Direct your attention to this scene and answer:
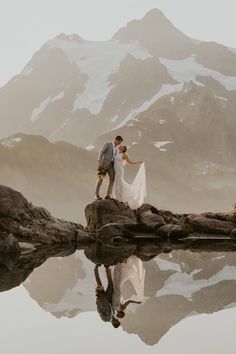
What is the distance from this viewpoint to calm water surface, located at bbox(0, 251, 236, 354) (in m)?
7.60

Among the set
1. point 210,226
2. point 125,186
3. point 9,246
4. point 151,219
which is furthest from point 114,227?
point 9,246

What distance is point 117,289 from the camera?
39.7ft

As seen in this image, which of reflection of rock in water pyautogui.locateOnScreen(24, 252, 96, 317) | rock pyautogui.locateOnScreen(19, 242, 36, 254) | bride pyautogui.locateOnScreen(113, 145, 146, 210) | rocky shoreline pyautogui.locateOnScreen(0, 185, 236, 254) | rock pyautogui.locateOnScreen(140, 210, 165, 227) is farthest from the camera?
rock pyautogui.locateOnScreen(140, 210, 165, 227)

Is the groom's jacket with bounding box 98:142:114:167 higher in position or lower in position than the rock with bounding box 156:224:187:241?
higher

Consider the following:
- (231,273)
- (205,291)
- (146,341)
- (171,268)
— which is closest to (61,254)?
(171,268)

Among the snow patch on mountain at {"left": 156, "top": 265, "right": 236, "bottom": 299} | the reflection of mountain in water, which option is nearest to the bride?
the reflection of mountain in water

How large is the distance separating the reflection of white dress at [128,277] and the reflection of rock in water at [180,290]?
21 centimetres

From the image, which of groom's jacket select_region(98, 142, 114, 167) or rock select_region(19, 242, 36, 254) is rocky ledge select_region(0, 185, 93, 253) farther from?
groom's jacket select_region(98, 142, 114, 167)

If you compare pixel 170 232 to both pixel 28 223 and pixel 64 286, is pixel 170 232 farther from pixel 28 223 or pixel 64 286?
pixel 64 286

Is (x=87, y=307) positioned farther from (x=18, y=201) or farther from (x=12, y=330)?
(x=18, y=201)

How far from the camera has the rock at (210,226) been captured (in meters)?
28.8

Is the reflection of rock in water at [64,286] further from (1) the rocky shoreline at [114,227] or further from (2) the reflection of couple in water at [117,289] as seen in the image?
(1) the rocky shoreline at [114,227]

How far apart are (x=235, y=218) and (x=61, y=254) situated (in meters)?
13.6

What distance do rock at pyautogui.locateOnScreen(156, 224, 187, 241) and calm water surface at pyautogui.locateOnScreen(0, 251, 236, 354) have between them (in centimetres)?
882
